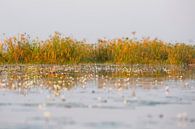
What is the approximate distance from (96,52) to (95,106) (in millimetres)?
31199

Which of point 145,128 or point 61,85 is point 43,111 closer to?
point 145,128

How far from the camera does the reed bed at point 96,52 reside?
141 feet

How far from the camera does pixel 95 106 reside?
14773 mm

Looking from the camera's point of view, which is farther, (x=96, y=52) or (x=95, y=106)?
(x=96, y=52)

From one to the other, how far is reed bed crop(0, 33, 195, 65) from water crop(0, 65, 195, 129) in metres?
20.8

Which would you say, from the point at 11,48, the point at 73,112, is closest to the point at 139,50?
the point at 11,48

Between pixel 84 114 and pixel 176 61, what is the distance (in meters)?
33.5

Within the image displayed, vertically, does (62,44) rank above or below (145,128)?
above

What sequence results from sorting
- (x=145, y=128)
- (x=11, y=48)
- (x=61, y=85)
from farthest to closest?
1. (x=11, y=48)
2. (x=61, y=85)
3. (x=145, y=128)

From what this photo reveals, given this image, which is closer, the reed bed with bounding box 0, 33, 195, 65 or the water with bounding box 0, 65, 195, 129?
the water with bounding box 0, 65, 195, 129

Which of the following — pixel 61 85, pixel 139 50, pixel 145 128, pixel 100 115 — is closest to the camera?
pixel 145 128

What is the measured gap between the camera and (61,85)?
2111cm

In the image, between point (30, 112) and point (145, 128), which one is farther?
point (30, 112)

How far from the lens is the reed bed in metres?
42.8
